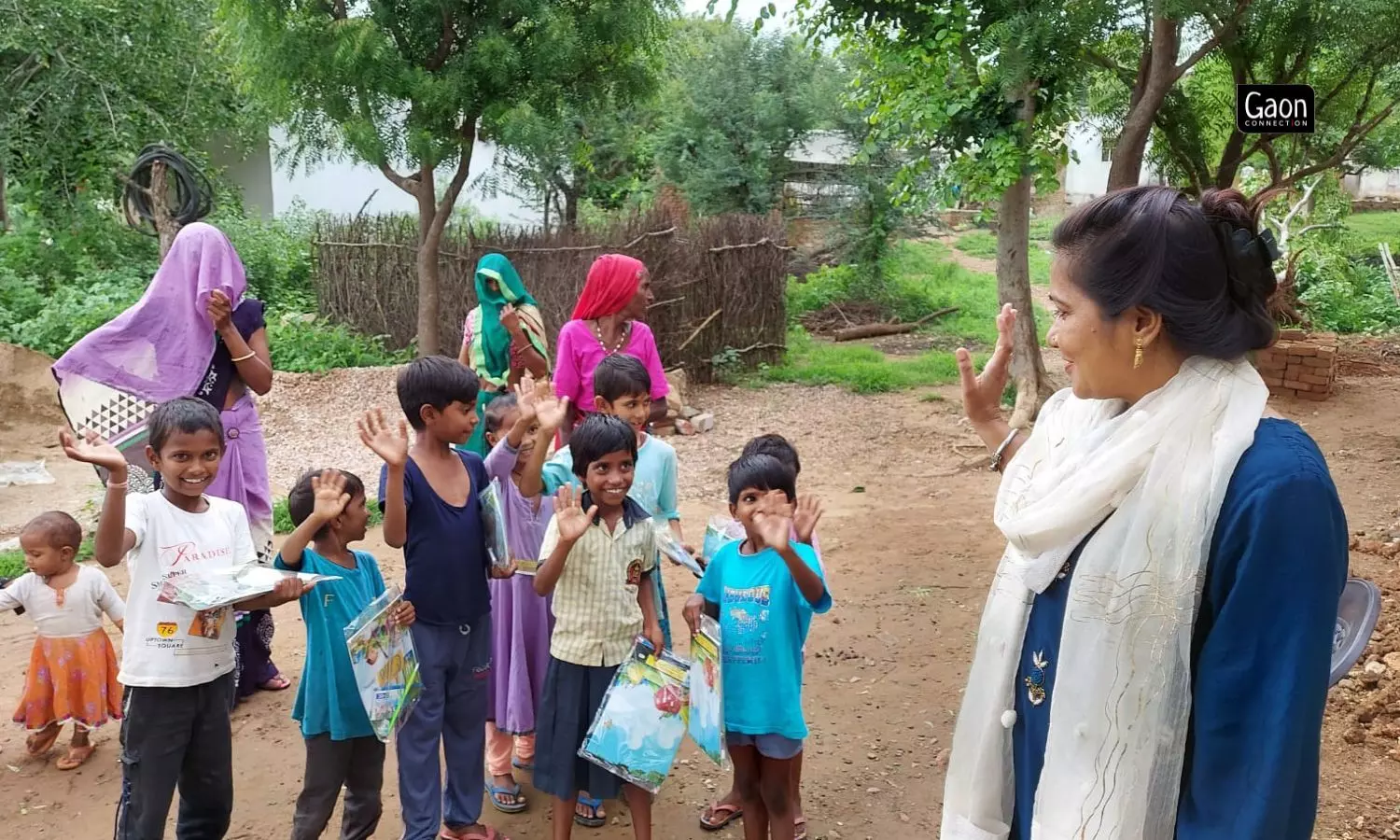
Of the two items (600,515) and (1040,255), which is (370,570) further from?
(1040,255)

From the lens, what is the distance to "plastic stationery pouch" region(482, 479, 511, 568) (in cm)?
291

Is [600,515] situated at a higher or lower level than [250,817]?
higher

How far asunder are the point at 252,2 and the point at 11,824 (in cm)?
570

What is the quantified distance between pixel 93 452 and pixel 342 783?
3.53ft

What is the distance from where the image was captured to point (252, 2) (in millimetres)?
7160

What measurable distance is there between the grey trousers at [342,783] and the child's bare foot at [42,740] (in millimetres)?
1408

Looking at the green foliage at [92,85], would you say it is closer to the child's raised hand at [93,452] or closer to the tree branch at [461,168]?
the tree branch at [461,168]

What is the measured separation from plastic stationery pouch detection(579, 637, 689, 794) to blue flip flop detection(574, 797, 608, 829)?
24.9 inches

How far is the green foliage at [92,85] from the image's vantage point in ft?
37.8

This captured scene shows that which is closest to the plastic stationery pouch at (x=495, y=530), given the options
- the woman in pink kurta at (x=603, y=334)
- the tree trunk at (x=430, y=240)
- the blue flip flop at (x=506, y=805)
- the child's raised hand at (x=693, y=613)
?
the child's raised hand at (x=693, y=613)

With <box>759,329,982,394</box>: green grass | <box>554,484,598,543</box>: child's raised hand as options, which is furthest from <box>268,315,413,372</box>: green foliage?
<box>554,484,598,543</box>: child's raised hand

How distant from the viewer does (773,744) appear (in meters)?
2.81

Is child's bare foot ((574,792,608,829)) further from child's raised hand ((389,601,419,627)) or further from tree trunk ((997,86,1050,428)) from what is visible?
tree trunk ((997,86,1050,428))

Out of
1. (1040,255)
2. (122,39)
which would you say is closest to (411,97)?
(122,39)
